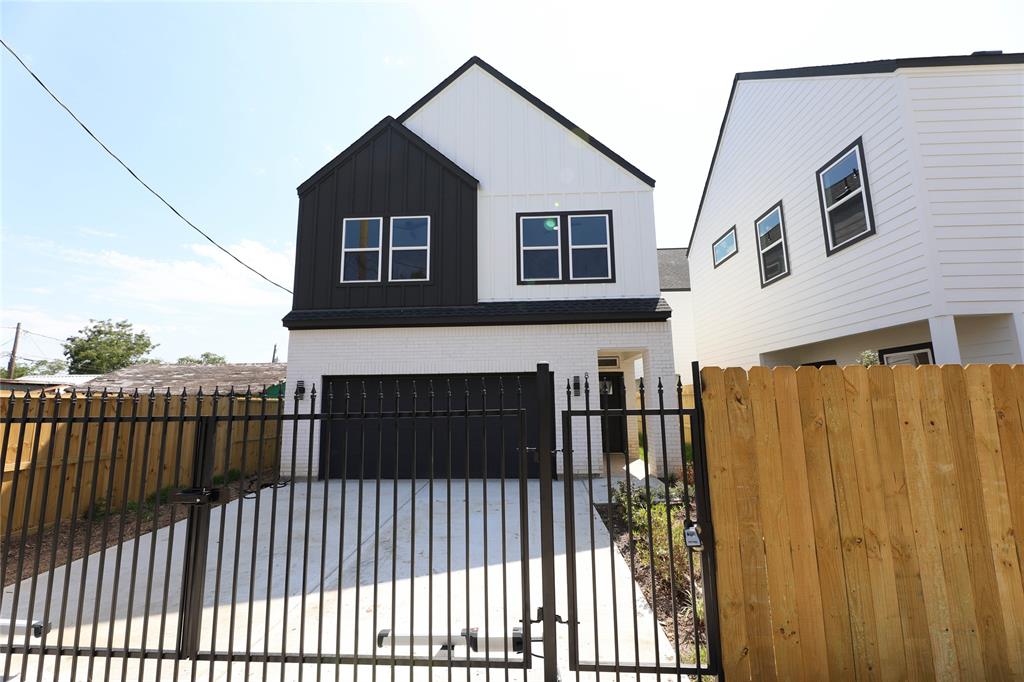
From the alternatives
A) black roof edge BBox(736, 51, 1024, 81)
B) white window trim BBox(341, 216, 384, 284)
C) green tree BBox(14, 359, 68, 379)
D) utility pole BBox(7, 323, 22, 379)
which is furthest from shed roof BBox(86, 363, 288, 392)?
green tree BBox(14, 359, 68, 379)

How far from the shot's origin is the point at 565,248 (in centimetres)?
984

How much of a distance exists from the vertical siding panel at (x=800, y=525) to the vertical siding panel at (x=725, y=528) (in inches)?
12.5

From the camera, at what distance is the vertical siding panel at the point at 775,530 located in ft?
8.00

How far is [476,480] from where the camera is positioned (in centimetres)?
869

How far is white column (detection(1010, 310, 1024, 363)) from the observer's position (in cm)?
599

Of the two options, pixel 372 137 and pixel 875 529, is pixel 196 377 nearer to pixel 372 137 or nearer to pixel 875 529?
pixel 372 137

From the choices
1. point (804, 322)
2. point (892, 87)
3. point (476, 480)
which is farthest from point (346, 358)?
point (892, 87)

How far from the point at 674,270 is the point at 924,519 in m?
17.9

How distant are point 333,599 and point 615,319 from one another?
7.17m

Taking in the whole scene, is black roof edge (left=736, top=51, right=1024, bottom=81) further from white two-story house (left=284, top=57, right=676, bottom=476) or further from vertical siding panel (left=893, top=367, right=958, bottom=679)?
vertical siding panel (left=893, top=367, right=958, bottom=679)

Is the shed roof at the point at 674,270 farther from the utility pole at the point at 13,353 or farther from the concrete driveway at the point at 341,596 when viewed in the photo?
the utility pole at the point at 13,353

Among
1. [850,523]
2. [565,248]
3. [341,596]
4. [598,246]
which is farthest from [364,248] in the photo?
[850,523]

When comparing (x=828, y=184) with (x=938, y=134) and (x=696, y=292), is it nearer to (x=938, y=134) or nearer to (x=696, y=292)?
(x=938, y=134)

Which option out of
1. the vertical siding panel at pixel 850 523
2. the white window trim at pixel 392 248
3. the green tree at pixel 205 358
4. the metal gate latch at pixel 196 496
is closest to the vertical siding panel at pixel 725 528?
the vertical siding panel at pixel 850 523
